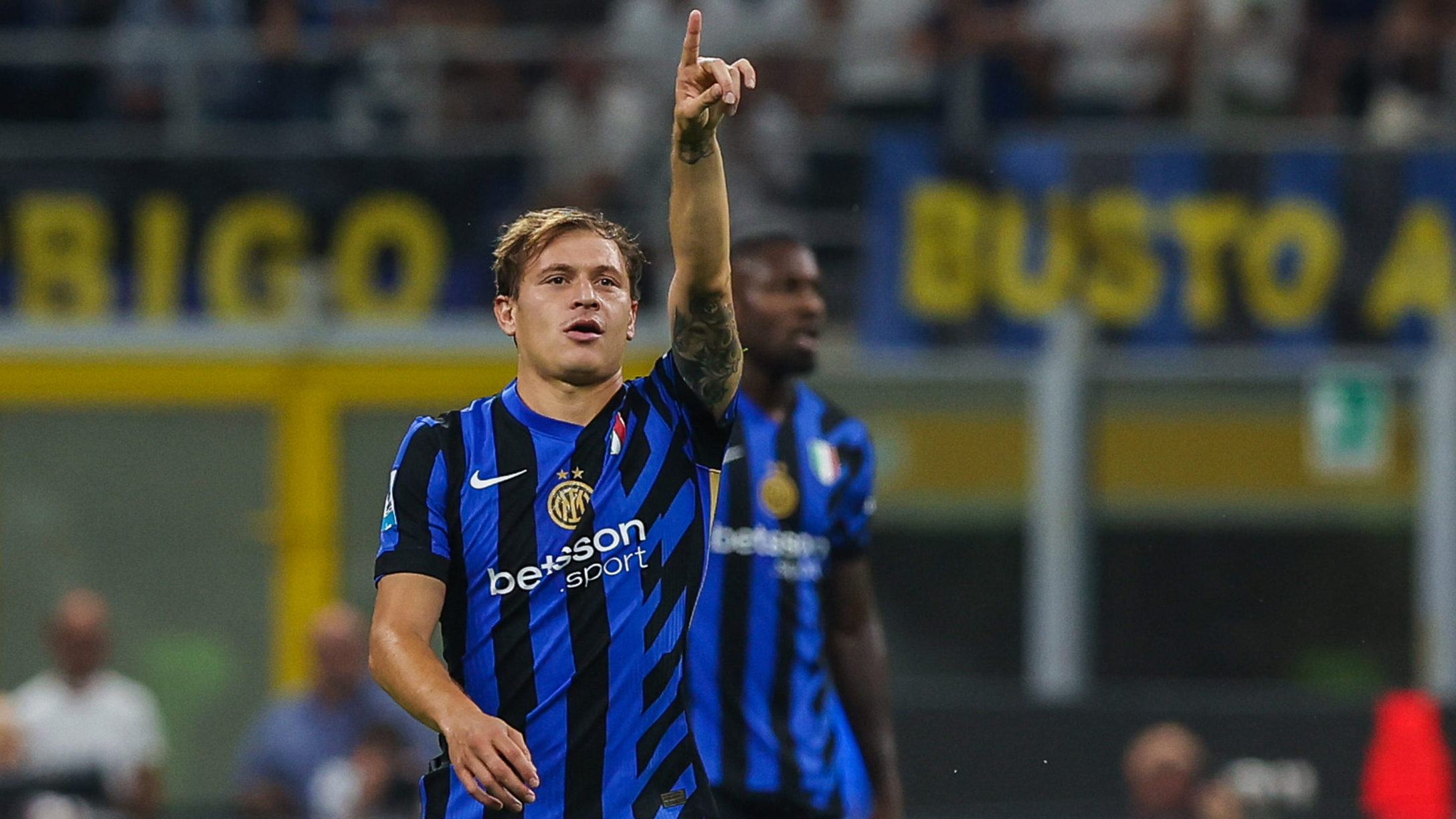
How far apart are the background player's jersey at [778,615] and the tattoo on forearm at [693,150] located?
7.18 feet

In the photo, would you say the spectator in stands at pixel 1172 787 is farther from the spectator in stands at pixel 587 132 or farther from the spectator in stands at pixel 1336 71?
the spectator in stands at pixel 587 132

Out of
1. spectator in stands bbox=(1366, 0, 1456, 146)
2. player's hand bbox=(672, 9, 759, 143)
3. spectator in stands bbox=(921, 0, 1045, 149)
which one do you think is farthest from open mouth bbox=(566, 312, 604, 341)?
spectator in stands bbox=(1366, 0, 1456, 146)

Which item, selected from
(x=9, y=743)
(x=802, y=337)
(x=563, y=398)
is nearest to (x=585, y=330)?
(x=563, y=398)

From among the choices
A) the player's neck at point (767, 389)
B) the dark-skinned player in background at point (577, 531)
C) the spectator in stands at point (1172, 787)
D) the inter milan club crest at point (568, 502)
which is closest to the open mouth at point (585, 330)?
the dark-skinned player in background at point (577, 531)

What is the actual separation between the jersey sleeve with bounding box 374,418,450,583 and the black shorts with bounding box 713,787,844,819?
2.10 meters

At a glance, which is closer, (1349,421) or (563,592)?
(563,592)

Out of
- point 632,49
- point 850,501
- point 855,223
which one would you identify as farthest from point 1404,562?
point 850,501

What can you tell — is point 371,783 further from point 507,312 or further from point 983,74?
point 507,312

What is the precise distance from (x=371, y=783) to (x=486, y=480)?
5.58 meters

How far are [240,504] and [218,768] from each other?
1.40 metres

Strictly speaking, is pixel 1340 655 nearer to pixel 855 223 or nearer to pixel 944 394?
pixel 944 394

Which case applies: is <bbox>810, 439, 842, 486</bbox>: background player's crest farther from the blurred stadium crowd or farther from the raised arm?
the blurred stadium crowd

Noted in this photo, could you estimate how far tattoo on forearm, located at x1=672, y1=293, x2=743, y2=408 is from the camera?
4203 millimetres

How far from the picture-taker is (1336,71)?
11.6m
